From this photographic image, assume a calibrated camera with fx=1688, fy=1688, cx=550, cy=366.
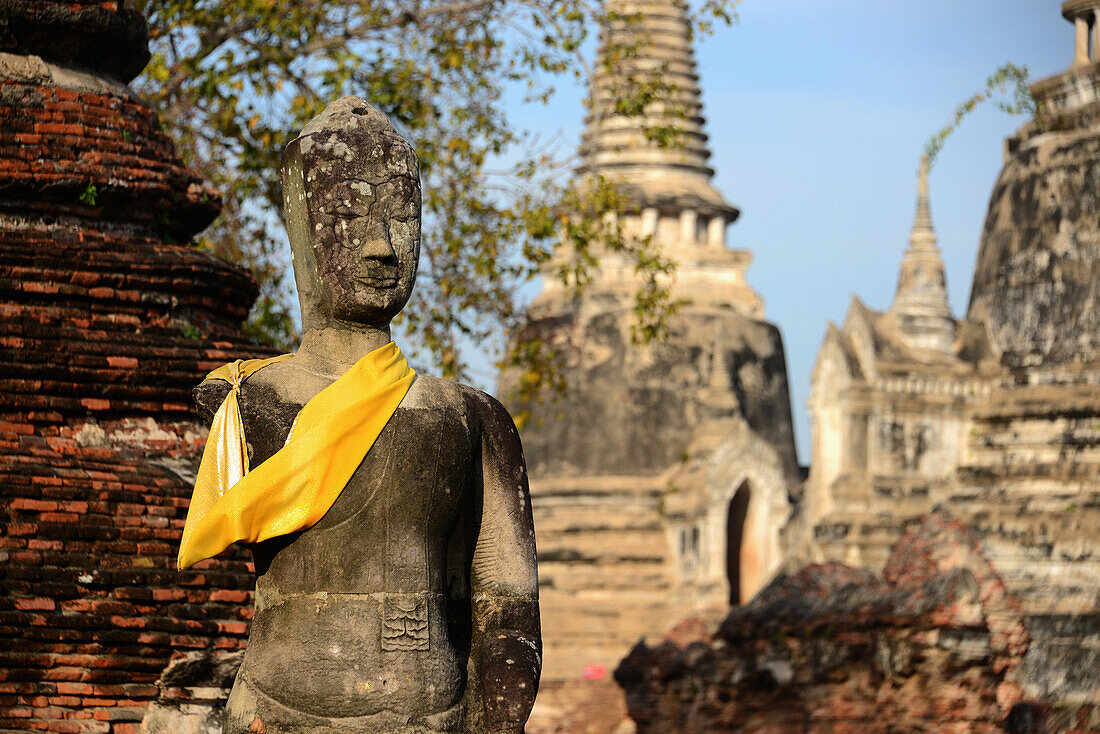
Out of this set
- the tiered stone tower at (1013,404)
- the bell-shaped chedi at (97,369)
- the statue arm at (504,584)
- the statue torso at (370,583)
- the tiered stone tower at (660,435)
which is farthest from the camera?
the tiered stone tower at (660,435)

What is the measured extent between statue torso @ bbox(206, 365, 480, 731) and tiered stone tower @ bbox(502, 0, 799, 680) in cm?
1743

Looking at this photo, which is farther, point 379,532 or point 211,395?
point 211,395

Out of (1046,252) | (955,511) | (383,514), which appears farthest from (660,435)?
(383,514)

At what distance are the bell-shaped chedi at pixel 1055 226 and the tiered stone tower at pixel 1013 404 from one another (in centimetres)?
2

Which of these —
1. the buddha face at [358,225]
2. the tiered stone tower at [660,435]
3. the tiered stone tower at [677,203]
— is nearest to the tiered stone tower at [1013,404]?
the tiered stone tower at [660,435]

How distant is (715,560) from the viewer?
23.0 meters

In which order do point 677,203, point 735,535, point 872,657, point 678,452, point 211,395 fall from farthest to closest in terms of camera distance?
point 677,203, point 735,535, point 678,452, point 872,657, point 211,395

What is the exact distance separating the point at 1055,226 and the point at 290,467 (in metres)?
13.2

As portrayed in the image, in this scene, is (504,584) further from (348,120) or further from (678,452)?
(678,452)

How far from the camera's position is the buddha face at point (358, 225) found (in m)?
4.22

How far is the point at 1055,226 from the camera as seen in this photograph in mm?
15922

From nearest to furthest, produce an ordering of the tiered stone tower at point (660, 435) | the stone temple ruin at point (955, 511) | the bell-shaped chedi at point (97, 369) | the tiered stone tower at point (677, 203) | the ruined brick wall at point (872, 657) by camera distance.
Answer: the bell-shaped chedi at point (97, 369), the ruined brick wall at point (872, 657), the stone temple ruin at point (955, 511), the tiered stone tower at point (660, 435), the tiered stone tower at point (677, 203)

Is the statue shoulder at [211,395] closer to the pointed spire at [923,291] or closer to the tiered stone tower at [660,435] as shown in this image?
the pointed spire at [923,291]

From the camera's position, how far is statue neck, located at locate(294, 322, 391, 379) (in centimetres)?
425
